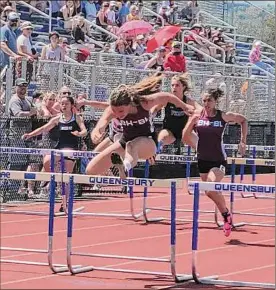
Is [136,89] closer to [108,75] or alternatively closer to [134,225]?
[134,225]

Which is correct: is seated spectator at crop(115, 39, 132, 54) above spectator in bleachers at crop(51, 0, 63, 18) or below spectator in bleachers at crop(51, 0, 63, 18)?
below

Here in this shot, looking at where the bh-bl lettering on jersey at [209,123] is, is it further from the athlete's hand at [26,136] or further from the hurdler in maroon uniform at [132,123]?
the athlete's hand at [26,136]

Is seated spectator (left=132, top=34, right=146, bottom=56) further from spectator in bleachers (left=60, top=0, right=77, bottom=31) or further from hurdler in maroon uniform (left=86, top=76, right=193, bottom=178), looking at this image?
hurdler in maroon uniform (left=86, top=76, right=193, bottom=178)

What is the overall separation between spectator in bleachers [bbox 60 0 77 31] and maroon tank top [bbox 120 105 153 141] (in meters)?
15.9

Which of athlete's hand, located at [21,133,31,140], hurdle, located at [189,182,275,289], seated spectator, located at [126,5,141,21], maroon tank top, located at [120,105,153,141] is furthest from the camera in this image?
seated spectator, located at [126,5,141,21]

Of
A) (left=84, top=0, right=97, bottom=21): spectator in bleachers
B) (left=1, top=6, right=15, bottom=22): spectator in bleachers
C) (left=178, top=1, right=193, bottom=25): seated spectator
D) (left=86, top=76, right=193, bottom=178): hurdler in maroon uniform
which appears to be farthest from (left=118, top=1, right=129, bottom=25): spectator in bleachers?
(left=86, top=76, right=193, bottom=178): hurdler in maroon uniform

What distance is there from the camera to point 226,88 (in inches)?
854

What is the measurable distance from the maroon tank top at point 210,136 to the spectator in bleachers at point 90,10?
16.2m

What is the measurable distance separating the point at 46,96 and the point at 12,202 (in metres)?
2.38

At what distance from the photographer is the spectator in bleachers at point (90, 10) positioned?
2766 centimetres

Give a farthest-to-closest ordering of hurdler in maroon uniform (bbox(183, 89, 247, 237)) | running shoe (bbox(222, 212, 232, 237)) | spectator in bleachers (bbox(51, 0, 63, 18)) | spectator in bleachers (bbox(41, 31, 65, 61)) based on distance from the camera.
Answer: spectator in bleachers (bbox(51, 0, 63, 18)) < spectator in bleachers (bbox(41, 31, 65, 61)) < hurdler in maroon uniform (bbox(183, 89, 247, 237)) < running shoe (bbox(222, 212, 232, 237))

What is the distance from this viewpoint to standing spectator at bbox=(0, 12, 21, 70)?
18.3 metres

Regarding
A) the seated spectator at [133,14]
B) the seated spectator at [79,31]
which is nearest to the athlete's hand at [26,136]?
the seated spectator at [79,31]

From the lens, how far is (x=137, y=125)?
10578 millimetres
